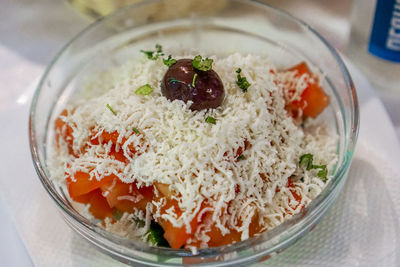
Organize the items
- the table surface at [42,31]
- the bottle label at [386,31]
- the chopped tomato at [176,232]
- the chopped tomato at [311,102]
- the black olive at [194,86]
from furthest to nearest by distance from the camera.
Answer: the table surface at [42,31] → the bottle label at [386,31] → the chopped tomato at [311,102] → the black olive at [194,86] → the chopped tomato at [176,232]

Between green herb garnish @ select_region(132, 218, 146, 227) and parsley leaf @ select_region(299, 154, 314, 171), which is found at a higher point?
parsley leaf @ select_region(299, 154, 314, 171)

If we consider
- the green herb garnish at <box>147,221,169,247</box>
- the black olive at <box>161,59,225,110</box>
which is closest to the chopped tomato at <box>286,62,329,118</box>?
the black olive at <box>161,59,225,110</box>

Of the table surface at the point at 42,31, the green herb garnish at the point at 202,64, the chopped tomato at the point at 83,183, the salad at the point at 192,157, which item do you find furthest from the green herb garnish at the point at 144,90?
the table surface at the point at 42,31

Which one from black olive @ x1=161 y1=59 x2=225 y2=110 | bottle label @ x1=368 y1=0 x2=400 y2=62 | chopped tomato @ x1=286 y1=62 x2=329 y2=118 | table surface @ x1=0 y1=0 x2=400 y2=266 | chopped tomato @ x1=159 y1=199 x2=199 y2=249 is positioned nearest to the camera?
chopped tomato @ x1=159 y1=199 x2=199 y2=249

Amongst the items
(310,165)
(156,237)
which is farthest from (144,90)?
(310,165)

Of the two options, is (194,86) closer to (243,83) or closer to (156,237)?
(243,83)

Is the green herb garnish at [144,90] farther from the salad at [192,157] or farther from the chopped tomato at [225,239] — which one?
the chopped tomato at [225,239]

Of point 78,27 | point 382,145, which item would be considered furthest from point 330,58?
point 78,27

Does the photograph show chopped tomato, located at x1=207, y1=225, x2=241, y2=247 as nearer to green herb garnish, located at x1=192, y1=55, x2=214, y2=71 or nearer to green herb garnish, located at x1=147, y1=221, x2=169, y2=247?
green herb garnish, located at x1=147, y1=221, x2=169, y2=247

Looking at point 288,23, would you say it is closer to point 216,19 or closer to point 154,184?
point 216,19
